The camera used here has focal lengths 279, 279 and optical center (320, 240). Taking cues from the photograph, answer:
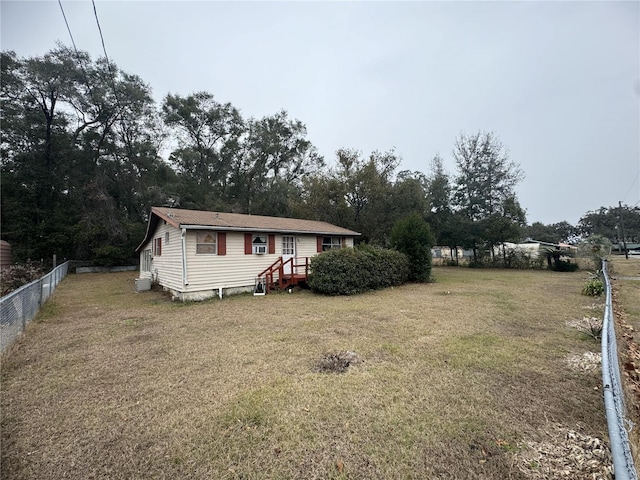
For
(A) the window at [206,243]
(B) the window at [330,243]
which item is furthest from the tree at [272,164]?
(A) the window at [206,243]

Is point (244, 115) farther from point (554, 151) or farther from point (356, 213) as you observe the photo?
point (554, 151)

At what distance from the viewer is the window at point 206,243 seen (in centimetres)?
960

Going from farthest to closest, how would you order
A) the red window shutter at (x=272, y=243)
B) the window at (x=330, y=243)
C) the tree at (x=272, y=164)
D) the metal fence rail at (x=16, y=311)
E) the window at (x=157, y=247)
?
1. the tree at (x=272, y=164)
2. the window at (x=330, y=243)
3. the window at (x=157, y=247)
4. the red window shutter at (x=272, y=243)
5. the metal fence rail at (x=16, y=311)

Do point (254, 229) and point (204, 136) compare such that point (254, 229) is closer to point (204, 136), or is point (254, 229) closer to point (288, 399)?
point (288, 399)

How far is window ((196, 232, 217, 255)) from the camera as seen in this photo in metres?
9.60

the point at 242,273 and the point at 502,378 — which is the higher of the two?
the point at 242,273

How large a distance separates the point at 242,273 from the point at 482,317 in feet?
26.0

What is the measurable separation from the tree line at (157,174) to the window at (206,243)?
10.5 meters

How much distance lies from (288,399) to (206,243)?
25.4ft

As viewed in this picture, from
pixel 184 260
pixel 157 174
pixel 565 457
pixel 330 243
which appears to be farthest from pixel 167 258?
pixel 157 174

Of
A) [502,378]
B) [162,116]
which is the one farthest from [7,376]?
[162,116]

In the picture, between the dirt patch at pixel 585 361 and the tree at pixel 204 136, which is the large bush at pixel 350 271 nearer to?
the dirt patch at pixel 585 361

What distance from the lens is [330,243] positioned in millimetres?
13992

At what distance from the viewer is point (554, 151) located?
23.0m
